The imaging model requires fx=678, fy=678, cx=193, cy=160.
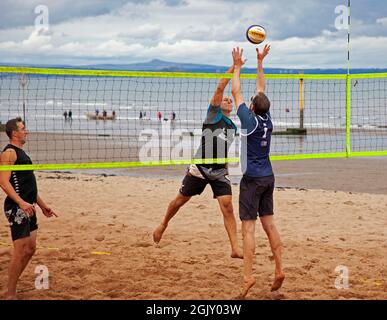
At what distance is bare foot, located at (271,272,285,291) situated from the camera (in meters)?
5.79

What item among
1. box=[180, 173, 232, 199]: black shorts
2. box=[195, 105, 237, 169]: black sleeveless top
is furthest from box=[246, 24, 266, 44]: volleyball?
box=[180, 173, 232, 199]: black shorts

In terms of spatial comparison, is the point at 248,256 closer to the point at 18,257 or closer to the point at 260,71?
the point at 260,71

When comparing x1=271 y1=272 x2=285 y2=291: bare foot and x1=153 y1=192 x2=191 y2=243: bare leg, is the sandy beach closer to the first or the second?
x1=271 y1=272 x2=285 y2=291: bare foot

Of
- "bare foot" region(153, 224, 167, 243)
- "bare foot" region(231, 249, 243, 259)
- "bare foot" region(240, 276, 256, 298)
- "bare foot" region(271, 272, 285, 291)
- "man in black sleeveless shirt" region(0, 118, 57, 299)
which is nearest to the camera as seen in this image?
"man in black sleeveless shirt" region(0, 118, 57, 299)

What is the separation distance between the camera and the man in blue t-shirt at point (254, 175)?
573 centimetres

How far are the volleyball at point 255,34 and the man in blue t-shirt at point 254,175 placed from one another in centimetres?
95

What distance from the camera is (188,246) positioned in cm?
798

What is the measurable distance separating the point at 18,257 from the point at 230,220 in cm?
234

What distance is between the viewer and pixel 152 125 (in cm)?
3475

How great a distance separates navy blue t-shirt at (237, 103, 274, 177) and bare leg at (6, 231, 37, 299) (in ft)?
6.31

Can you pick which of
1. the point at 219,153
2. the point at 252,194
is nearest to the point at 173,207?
the point at 219,153
